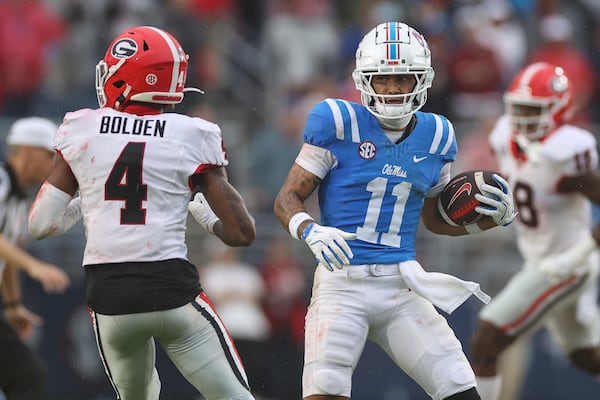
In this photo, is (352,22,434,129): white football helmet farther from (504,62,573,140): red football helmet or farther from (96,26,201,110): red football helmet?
(504,62,573,140): red football helmet

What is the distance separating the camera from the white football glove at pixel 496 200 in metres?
5.46

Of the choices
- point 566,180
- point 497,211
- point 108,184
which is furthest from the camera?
point 566,180

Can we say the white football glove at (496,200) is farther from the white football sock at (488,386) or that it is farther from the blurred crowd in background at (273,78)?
the blurred crowd in background at (273,78)

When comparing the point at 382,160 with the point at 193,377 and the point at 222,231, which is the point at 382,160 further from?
the point at 193,377

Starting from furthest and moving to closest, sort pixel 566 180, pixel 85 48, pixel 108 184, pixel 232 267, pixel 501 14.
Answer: pixel 501 14
pixel 85 48
pixel 232 267
pixel 566 180
pixel 108 184

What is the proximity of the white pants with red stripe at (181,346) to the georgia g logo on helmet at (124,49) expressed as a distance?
1.08 meters

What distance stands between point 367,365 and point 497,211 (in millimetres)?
5125

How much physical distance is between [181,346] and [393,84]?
1468 mm

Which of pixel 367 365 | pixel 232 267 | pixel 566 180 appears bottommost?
pixel 367 365

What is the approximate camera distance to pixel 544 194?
25.7ft

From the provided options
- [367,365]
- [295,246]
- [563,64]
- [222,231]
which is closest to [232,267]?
[295,246]

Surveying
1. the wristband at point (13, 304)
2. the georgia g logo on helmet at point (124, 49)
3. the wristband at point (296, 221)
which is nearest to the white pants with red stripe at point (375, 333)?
the wristband at point (296, 221)

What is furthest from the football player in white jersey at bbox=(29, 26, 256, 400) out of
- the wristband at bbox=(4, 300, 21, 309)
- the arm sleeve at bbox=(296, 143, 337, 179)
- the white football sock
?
the white football sock

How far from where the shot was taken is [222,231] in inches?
210
